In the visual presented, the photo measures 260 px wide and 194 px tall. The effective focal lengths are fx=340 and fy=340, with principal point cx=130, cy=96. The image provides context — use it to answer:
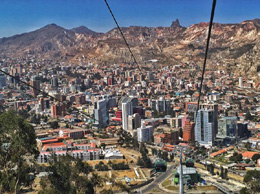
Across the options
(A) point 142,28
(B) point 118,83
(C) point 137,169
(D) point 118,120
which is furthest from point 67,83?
(A) point 142,28

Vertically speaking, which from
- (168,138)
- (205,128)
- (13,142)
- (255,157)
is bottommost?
(255,157)

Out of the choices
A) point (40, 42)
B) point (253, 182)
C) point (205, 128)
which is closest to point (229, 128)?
point (205, 128)

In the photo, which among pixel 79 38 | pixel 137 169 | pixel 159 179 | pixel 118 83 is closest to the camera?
pixel 159 179

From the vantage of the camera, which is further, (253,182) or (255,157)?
(255,157)

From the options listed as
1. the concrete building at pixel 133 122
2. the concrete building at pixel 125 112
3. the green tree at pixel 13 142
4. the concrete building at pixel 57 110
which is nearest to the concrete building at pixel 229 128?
the concrete building at pixel 133 122

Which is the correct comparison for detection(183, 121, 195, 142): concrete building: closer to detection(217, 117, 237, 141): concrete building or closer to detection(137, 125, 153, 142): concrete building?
detection(217, 117, 237, 141): concrete building

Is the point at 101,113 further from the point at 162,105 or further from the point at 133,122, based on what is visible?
the point at 162,105

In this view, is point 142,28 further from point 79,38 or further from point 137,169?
point 137,169
